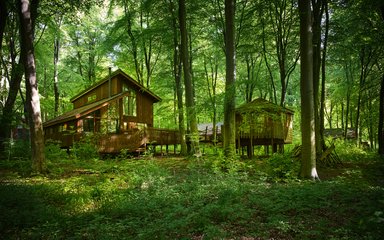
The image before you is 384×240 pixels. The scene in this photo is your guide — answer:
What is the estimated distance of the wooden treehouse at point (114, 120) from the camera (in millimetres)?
18078

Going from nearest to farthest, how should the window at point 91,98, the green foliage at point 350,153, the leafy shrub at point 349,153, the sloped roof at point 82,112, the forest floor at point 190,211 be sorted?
1. the forest floor at point 190,211
2. the green foliage at point 350,153
3. the leafy shrub at point 349,153
4. the sloped roof at point 82,112
5. the window at point 91,98

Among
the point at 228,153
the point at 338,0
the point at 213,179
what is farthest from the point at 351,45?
the point at 213,179

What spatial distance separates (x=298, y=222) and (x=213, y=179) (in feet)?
13.1

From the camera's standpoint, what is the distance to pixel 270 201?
5883 millimetres

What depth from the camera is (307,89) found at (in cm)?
859

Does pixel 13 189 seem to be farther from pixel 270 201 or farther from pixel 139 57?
pixel 139 57

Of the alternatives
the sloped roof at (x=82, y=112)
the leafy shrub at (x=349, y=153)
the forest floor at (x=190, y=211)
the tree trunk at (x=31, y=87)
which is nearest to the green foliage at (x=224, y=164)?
the forest floor at (x=190, y=211)

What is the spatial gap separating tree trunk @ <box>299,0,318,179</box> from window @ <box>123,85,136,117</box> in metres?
16.6

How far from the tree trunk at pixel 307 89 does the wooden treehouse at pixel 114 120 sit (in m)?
11.5

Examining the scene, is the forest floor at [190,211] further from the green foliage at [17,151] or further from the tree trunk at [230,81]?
the green foliage at [17,151]

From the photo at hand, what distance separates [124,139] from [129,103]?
20.4 ft

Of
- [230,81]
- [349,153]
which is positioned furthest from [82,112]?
[349,153]

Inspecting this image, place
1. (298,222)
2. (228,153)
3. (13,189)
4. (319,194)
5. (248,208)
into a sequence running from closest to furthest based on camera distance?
(298,222)
(248,208)
(319,194)
(13,189)
(228,153)

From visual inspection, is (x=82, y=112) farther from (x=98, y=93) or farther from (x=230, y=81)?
(x=230, y=81)
